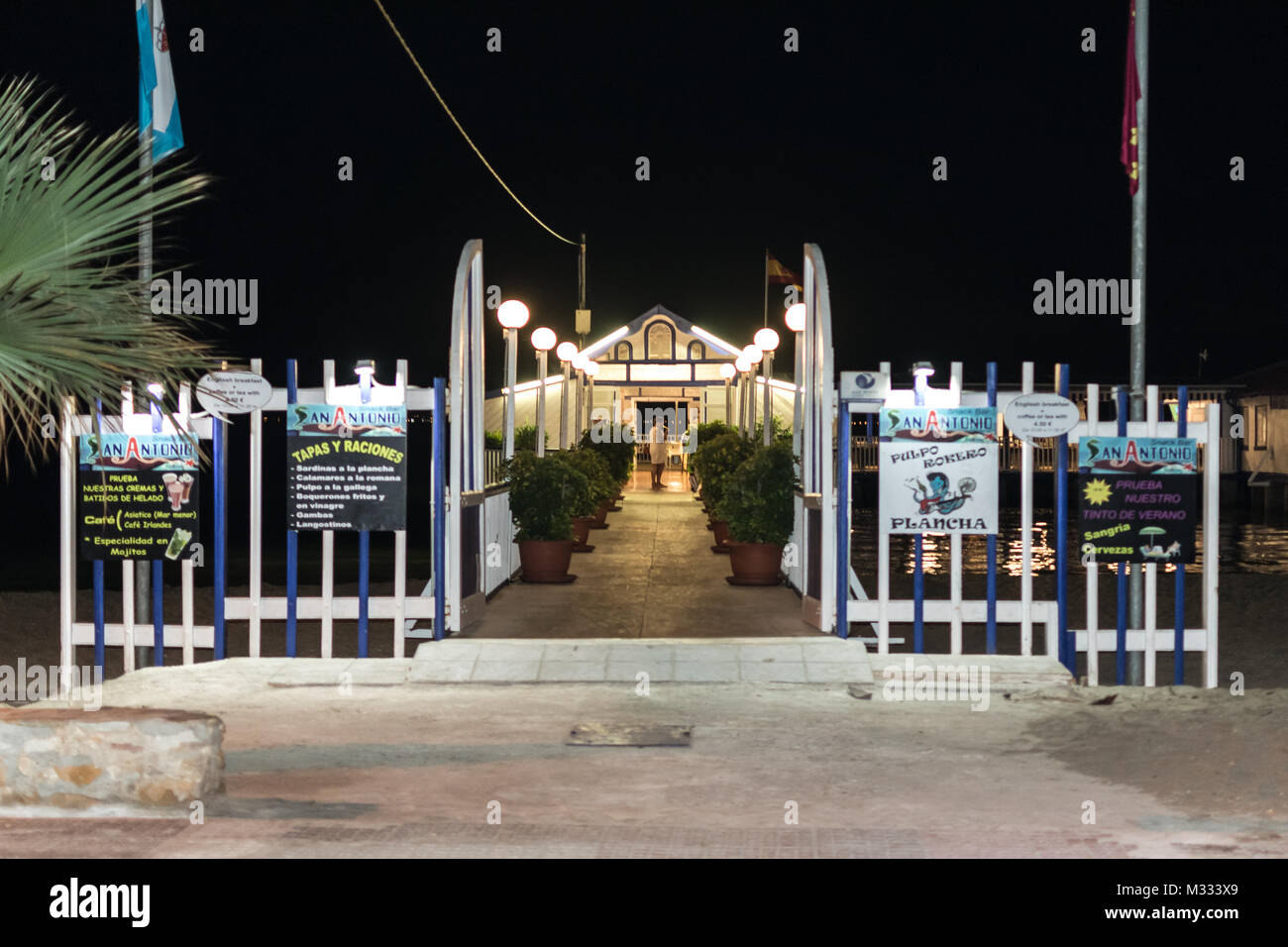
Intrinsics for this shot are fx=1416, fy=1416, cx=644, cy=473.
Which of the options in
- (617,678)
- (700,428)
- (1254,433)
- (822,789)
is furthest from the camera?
(1254,433)

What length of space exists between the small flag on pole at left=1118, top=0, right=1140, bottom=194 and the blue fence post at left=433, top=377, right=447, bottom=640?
5.53 m

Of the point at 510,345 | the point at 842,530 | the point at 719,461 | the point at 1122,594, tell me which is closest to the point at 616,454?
the point at 719,461

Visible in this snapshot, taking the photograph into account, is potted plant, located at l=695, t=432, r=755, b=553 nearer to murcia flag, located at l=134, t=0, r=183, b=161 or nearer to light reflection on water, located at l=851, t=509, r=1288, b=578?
light reflection on water, located at l=851, t=509, r=1288, b=578

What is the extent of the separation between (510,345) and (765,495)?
146 inches

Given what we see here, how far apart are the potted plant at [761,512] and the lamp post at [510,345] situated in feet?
8.05

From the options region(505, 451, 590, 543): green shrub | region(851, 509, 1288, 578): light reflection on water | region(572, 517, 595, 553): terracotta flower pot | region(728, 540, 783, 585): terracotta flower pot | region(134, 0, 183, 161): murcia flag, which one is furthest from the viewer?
region(851, 509, 1288, 578): light reflection on water

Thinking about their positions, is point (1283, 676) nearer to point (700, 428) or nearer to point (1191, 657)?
point (1191, 657)

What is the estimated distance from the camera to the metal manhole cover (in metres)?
7.81

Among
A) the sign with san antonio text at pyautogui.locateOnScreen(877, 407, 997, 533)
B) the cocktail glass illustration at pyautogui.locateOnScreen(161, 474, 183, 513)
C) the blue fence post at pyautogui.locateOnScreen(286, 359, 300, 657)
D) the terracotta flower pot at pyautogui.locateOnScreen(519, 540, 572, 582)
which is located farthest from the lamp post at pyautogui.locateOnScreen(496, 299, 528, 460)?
the sign with san antonio text at pyautogui.locateOnScreen(877, 407, 997, 533)

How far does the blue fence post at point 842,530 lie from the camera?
10.3 metres

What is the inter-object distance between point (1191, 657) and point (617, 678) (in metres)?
6.58

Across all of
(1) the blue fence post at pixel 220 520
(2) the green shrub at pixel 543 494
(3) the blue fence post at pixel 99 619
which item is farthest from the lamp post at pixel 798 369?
(3) the blue fence post at pixel 99 619

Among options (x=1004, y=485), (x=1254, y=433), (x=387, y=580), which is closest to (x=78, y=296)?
(x=387, y=580)

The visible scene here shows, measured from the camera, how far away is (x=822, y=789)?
6680mm
